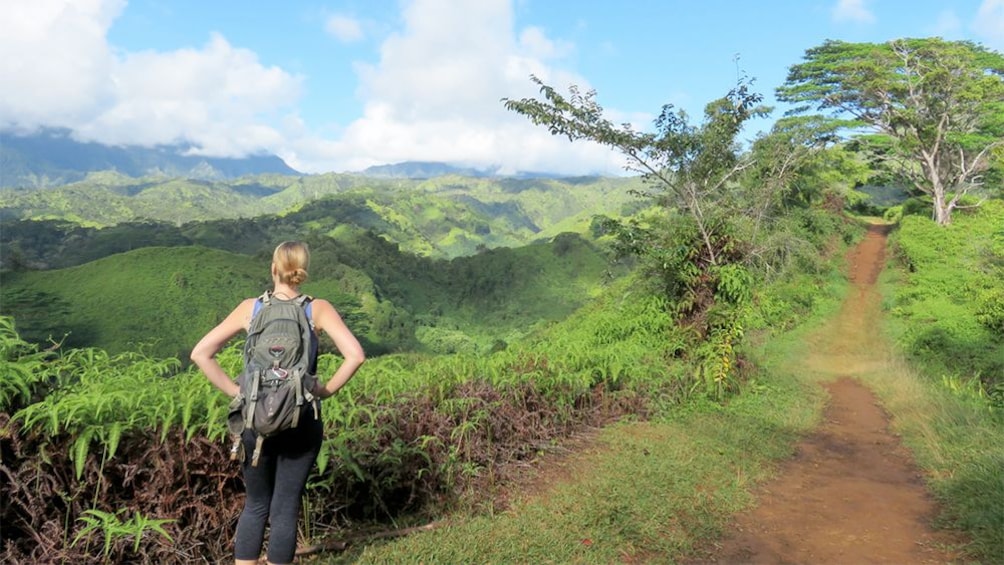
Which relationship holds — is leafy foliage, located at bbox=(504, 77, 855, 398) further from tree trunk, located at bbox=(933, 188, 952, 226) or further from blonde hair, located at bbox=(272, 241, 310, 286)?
tree trunk, located at bbox=(933, 188, 952, 226)

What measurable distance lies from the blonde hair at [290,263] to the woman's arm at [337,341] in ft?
0.45

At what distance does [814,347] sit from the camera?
530 inches

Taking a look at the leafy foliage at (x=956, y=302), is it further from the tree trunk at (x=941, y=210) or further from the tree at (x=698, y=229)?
the tree at (x=698, y=229)

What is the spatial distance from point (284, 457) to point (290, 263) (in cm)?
85

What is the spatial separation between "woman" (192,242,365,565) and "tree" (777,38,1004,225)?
1070 inches

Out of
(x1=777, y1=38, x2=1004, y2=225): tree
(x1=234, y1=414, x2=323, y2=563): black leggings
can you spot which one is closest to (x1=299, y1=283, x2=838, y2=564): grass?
(x1=234, y1=414, x2=323, y2=563): black leggings

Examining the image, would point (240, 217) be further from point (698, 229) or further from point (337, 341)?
point (337, 341)

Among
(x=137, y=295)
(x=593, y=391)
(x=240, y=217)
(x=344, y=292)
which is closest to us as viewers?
(x=593, y=391)

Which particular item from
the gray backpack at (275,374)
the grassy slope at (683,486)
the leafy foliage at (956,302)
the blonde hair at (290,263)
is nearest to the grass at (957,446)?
the grassy slope at (683,486)

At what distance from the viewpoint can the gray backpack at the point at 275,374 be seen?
8.12ft

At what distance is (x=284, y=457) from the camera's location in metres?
2.66

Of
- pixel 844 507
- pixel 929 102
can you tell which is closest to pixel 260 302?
pixel 844 507

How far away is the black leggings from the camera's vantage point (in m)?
2.65

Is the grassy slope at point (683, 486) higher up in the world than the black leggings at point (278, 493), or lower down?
lower down
